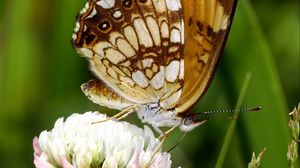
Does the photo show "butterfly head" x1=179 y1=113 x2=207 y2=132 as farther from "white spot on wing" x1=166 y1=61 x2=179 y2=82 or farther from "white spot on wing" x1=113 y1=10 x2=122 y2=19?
"white spot on wing" x1=113 y1=10 x2=122 y2=19

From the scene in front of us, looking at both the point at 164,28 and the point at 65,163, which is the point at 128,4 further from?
the point at 65,163

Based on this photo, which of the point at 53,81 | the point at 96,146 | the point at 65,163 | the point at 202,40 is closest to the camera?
the point at 65,163

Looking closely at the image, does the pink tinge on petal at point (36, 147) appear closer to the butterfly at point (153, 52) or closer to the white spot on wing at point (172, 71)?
the butterfly at point (153, 52)

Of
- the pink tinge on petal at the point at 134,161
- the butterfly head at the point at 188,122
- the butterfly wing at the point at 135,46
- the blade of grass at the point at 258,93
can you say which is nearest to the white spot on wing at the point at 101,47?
the butterfly wing at the point at 135,46

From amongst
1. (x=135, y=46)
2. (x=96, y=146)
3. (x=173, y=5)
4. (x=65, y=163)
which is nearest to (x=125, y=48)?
(x=135, y=46)

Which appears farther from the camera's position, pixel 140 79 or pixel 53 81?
pixel 53 81

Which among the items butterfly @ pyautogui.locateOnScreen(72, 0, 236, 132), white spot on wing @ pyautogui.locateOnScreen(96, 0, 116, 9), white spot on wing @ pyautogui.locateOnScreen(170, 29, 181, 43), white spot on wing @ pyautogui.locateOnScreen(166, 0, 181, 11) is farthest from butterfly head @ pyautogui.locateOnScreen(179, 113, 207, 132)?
white spot on wing @ pyautogui.locateOnScreen(96, 0, 116, 9)

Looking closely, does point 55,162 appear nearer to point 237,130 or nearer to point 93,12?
point 93,12
